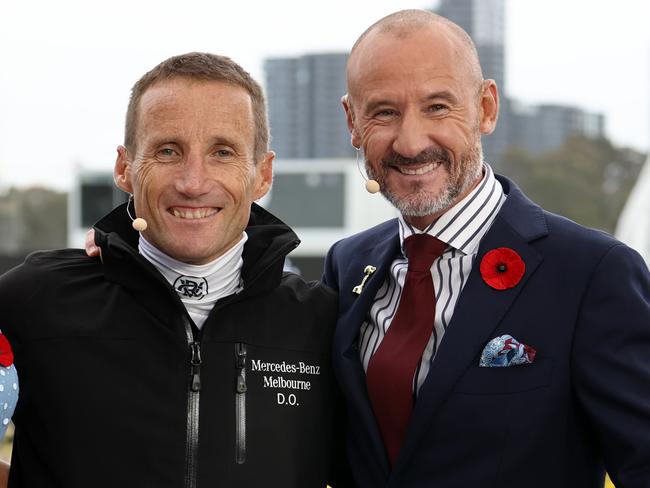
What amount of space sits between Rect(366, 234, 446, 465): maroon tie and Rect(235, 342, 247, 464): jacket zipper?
34 centimetres

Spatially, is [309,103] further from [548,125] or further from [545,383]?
[545,383]

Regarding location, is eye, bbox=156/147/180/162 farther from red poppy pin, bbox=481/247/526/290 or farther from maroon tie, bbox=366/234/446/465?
red poppy pin, bbox=481/247/526/290

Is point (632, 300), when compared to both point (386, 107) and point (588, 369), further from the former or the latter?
point (386, 107)

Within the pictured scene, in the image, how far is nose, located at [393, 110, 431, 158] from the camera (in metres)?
2.68

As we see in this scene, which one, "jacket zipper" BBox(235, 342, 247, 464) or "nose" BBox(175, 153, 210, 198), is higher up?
"nose" BBox(175, 153, 210, 198)

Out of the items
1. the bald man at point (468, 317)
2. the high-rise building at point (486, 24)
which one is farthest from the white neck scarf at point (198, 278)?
the high-rise building at point (486, 24)

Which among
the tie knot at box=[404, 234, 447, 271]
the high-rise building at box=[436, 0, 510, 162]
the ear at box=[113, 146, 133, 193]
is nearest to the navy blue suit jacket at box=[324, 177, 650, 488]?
the tie knot at box=[404, 234, 447, 271]

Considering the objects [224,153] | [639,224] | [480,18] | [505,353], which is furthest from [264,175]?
[480,18]

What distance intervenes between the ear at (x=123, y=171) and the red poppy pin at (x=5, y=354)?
60 centimetres

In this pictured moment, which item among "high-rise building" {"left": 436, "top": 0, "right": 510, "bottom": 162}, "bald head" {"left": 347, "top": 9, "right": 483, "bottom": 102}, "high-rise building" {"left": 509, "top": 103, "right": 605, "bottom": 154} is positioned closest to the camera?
"bald head" {"left": 347, "top": 9, "right": 483, "bottom": 102}

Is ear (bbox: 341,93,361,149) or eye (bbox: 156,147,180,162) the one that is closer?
eye (bbox: 156,147,180,162)

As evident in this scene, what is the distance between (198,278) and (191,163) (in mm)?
297

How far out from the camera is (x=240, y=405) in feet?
8.49

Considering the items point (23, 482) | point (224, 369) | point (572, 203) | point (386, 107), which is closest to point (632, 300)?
point (386, 107)
